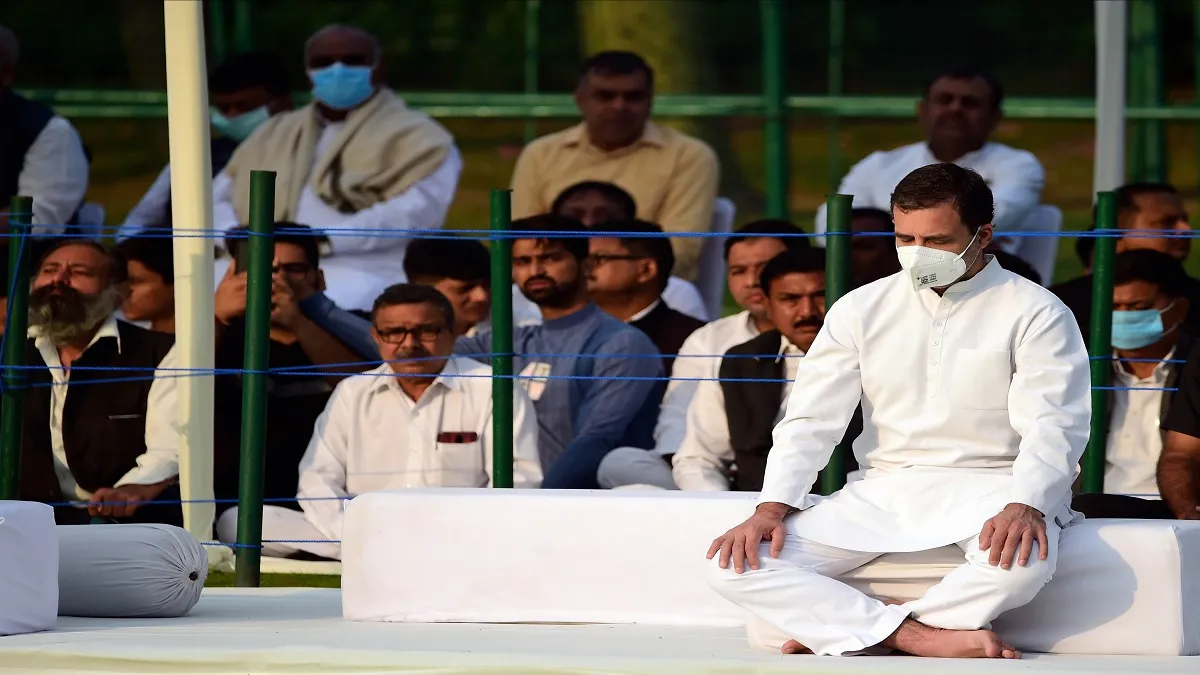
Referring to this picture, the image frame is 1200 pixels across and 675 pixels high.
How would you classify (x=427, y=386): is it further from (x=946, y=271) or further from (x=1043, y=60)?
(x=1043, y=60)

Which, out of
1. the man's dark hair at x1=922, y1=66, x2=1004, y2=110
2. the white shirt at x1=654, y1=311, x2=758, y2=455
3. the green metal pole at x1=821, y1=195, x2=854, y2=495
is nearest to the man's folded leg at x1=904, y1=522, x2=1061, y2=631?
the green metal pole at x1=821, y1=195, x2=854, y2=495

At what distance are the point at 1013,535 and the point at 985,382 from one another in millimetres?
450

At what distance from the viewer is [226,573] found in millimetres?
7098

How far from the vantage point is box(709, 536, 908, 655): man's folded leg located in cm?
469

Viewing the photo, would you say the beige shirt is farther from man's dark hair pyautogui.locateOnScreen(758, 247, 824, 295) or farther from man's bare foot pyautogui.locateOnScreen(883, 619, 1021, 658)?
man's bare foot pyautogui.locateOnScreen(883, 619, 1021, 658)

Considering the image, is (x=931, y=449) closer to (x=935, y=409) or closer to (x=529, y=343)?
(x=935, y=409)

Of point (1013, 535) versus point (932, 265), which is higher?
point (932, 265)

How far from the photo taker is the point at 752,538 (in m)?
4.74

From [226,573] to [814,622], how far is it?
3.03m

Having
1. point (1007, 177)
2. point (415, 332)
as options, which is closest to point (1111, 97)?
point (1007, 177)

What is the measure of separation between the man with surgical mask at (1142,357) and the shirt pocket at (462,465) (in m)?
2.22

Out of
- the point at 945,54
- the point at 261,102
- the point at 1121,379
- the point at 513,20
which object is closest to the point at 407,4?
the point at 513,20

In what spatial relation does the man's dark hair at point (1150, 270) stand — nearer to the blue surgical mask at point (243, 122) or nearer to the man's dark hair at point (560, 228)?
the man's dark hair at point (560, 228)

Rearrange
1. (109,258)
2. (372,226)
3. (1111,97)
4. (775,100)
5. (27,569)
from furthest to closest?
A: (775,100), (372,226), (1111,97), (109,258), (27,569)
